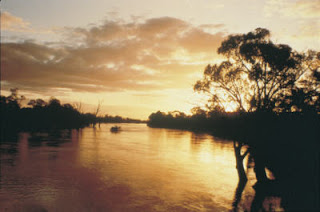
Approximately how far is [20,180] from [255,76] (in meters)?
25.2

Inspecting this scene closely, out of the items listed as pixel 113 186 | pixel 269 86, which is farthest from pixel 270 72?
pixel 113 186

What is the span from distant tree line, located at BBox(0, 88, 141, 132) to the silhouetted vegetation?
89563 millimetres

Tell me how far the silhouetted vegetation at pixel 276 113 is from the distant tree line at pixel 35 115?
294ft

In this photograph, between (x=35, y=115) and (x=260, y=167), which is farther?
(x=35, y=115)

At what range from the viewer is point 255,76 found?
66.3 ft

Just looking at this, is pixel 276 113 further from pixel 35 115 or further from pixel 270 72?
pixel 35 115

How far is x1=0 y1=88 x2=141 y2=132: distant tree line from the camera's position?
9538 cm

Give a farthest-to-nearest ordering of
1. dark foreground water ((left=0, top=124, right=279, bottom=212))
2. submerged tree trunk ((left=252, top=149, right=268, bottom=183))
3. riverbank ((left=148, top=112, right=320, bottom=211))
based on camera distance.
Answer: submerged tree trunk ((left=252, top=149, right=268, bottom=183))
dark foreground water ((left=0, top=124, right=279, bottom=212))
riverbank ((left=148, top=112, right=320, bottom=211))

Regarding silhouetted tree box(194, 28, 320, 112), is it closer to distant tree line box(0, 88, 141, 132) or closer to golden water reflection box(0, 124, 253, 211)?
golden water reflection box(0, 124, 253, 211)

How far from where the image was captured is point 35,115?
110m

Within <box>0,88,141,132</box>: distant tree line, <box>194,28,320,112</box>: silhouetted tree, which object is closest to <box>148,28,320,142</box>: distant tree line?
<box>194,28,320,112</box>: silhouetted tree

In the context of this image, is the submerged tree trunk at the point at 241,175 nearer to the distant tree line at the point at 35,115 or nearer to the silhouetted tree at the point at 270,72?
the silhouetted tree at the point at 270,72

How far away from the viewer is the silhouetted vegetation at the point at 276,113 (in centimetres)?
1759

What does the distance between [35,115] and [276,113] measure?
375ft
